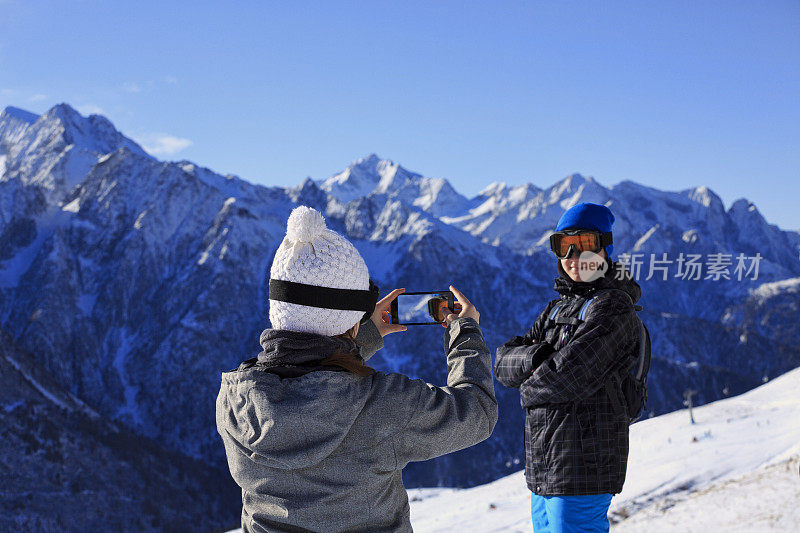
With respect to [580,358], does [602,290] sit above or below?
above

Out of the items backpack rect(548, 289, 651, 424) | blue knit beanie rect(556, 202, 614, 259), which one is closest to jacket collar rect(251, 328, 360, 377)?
backpack rect(548, 289, 651, 424)

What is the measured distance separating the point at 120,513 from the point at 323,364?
555 ft

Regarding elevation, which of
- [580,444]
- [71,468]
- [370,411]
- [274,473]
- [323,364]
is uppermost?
[323,364]

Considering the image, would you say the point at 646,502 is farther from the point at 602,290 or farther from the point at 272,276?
the point at 272,276

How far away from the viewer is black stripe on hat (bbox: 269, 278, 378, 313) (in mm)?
3432

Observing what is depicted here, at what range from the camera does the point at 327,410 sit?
10.5ft

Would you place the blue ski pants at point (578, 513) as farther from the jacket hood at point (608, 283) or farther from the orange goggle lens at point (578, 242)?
the orange goggle lens at point (578, 242)

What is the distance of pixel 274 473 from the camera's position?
133 inches

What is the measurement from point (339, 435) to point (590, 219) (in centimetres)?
344

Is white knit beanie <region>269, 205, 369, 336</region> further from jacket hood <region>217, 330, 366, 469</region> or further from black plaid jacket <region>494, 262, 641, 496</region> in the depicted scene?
black plaid jacket <region>494, 262, 641, 496</region>

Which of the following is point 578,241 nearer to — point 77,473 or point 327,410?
point 327,410

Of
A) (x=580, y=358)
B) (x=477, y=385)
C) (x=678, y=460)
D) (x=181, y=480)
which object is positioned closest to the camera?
(x=477, y=385)

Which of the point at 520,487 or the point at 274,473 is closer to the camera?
the point at 274,473

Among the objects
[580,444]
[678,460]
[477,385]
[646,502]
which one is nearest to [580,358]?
[580,444]
